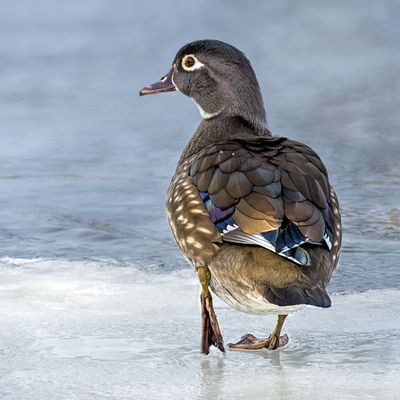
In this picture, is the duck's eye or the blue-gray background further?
the blue-gray background

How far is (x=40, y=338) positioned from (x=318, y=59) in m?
5.31

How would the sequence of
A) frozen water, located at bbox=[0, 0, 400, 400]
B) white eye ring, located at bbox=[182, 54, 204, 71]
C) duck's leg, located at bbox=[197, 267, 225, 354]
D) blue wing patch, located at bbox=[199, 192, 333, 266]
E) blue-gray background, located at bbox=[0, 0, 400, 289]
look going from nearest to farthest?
blue wing patch, located at bbox=[199, 192, 333, 266] < frozen water, located at bbox=[0, 0, 400, 400] < duck's leg, located at bbox=[197, 267, 225, 354] < white eye ring, located at bbox=[182, 54, 204, 71] < blue-gray background, located at bbox=[0, 0, 400, 289]

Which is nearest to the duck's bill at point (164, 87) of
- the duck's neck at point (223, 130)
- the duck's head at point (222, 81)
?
the duck's head at point (222, 81)

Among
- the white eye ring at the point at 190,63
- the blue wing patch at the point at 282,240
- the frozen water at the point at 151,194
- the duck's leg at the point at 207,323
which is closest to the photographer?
the blue wing patch at the point at 282,240

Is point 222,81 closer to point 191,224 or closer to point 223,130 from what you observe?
point 223,130

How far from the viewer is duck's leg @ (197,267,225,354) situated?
3703mm

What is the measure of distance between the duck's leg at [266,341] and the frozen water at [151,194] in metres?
0.04

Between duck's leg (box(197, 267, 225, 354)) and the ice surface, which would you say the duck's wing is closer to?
duck's leg (box(197, 267, 225, 354))

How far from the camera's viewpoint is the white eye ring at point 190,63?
4637 mm

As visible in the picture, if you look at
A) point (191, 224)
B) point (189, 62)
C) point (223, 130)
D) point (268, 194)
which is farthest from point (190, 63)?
point (268, 194)

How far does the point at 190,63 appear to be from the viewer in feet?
15.4

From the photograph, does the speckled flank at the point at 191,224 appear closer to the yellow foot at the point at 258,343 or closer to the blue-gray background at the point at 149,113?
the yellow foot at the point at 258,343

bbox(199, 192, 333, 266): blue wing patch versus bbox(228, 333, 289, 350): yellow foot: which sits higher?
bbox(199, 192, 333, 266): blue wing patch

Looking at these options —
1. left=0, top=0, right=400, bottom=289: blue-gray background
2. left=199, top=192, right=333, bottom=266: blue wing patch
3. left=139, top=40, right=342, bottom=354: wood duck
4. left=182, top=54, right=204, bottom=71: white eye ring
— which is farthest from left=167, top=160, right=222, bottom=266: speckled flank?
left=0, top=0, right=400, bottom=289: blue-gray background
